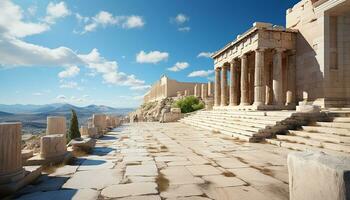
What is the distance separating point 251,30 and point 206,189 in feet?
52.9

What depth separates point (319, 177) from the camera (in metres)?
2.47

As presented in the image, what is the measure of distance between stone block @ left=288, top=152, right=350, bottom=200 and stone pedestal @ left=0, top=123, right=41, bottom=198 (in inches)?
177

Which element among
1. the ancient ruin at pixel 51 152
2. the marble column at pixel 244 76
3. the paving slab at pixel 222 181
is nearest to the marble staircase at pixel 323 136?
the paving slab at pixel 222 181

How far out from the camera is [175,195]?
13.5ft

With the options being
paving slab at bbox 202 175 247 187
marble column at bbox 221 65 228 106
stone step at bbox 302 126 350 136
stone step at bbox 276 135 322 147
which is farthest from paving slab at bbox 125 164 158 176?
marble column at bbox 221 65 228 106

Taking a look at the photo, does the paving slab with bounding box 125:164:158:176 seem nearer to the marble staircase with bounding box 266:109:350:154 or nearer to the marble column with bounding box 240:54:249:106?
the marble staircase with bounding box 266:109:350:154

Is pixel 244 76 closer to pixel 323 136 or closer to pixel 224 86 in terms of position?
pixel 224 86

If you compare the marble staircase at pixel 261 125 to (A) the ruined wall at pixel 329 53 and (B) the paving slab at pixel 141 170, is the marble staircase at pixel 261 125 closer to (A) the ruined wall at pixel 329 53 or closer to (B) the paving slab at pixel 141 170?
(A) the ruined wall at pixel 329 53

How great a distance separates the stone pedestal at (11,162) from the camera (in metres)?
4.31

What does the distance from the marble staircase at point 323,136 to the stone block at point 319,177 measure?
17.8ft

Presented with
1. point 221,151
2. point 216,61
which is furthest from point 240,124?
point 216,61

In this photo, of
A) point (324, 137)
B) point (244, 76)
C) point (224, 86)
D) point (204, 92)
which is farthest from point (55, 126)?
point (204, 92)

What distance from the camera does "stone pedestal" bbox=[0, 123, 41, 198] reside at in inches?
170

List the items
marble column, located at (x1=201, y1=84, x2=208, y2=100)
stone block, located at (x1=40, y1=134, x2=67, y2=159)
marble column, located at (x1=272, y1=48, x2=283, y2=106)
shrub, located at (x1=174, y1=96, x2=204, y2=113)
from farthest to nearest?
1. marble column, located at (x1=201, y1=84, x2=208, y2=100)
2. shrub, located at (x1=174, y1=96, x2=204, y2=113)
3. marble column, located at (x1=272, y1=48, x2=283, y2=106)
4. stone block, located at (x1=40, y1=134, x2=67, y2=159)
